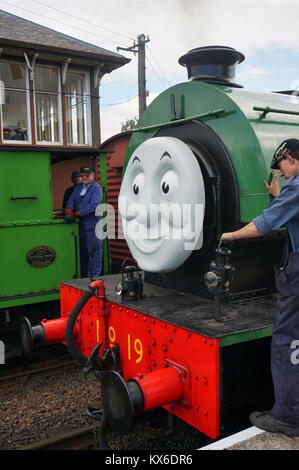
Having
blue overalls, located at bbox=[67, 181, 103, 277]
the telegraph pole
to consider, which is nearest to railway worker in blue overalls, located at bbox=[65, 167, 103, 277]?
blue overalls, located at bbox=[67, 181, 103, 277]

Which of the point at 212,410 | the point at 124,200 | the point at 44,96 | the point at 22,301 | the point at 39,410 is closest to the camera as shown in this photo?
the point at 212,410

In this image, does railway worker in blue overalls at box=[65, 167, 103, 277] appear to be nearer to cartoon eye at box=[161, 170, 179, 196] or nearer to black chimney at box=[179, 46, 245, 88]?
black chimney at box=[179, 46, 245, 88]

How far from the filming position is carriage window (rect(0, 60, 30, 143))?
8523mm

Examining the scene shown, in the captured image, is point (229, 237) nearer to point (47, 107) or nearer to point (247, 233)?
point (247, 233)

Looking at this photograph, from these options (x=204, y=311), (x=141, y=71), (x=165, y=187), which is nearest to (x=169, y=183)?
(x=165, y=187)

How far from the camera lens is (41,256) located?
483cm

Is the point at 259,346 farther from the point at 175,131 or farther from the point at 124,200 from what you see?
the point at 175,131

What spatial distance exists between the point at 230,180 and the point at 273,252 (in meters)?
0.61

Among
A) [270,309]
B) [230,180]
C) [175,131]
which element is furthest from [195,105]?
[270,309]

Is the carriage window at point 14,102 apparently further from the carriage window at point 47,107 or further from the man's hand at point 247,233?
the man's hand at point 247,233

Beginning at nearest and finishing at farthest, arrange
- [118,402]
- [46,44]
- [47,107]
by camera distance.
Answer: [118,402]
[46,44]
[47,107]

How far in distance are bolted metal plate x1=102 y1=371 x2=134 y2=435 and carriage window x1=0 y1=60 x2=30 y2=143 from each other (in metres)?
7.47

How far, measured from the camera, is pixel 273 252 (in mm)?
2891

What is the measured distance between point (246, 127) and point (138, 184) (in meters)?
0.82
